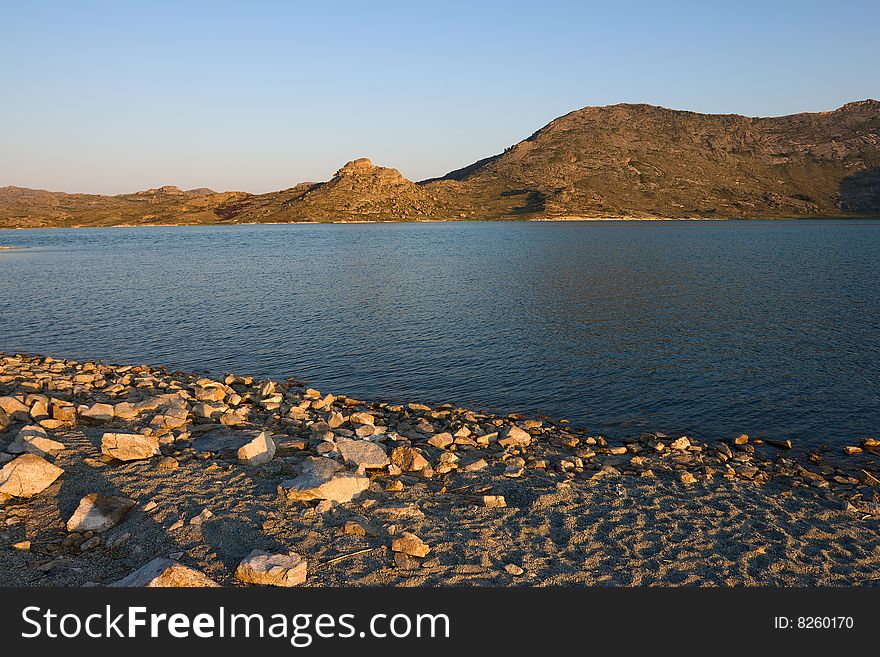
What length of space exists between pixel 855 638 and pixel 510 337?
Result: 118 ft

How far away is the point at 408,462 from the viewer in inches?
792

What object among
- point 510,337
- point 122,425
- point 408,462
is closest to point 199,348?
point 122,425

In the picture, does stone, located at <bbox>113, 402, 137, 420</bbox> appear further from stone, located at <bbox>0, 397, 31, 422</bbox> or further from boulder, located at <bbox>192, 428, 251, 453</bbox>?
boulder, located at <bbox>192, 428, 251, 453</bbox>

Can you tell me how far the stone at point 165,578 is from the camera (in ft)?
36.4

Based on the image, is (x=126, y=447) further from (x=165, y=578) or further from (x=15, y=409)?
(x=165, y=578)

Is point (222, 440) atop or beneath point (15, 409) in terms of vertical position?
beneath

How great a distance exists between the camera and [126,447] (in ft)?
63.3

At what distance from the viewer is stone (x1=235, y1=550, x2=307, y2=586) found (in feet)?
39.5

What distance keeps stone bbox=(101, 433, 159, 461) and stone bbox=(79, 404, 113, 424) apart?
522 centimetres

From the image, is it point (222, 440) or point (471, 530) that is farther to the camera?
point (222, 440)

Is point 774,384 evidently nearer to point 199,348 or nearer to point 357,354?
point 357,354

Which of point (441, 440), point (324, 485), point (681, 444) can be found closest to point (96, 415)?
point (324, 485)

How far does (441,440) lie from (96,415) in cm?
1545

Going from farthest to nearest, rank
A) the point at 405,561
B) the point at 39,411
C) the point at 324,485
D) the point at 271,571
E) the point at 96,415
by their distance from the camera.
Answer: the point at 96,415 < the point at 39,411 < the point at 324,485 < the point at 405,561 < the point at 271,571
